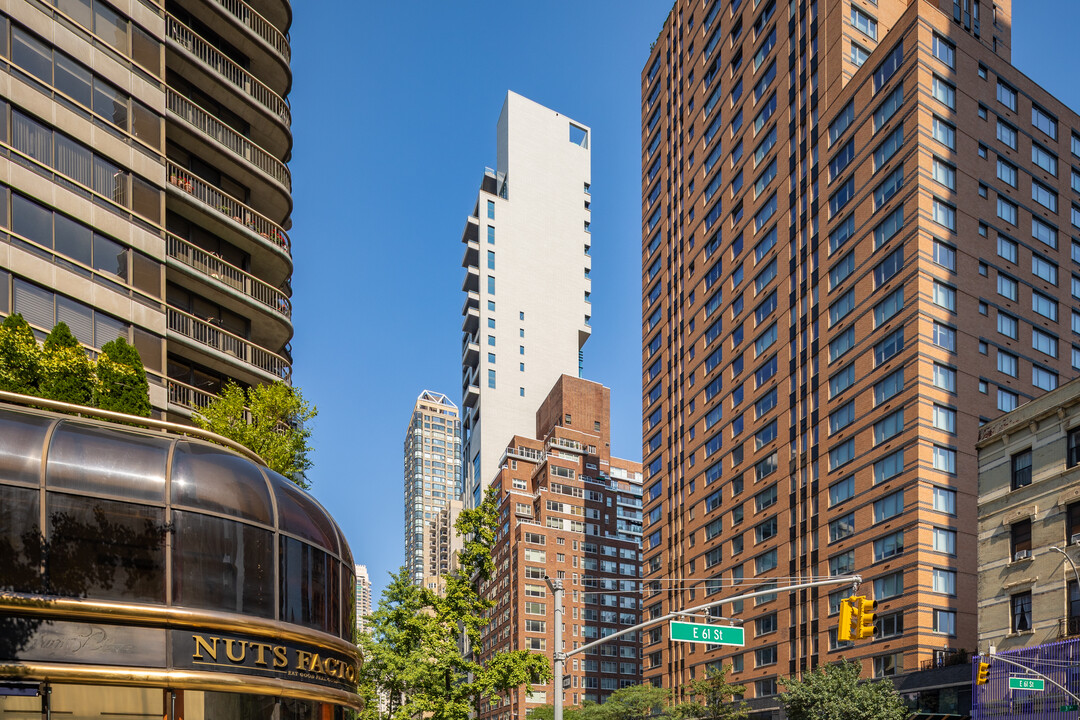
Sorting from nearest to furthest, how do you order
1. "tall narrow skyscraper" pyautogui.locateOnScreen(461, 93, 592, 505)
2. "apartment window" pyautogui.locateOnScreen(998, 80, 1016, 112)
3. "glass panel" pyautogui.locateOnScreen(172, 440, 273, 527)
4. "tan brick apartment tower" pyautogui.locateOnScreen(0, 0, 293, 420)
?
"glass panel" pyautogui.locateOnScreen(172, 440, 273, 527) → "tan brick apartment tower" pyautogui.locateOnScreen(0, 0, 293, 420) → "apartment window" pyautogui.locateOnScreen(998, 80, 1016, 112) → "tall narrow skyscraper" pyautogui.locateOnScreen(461, 93, 592, 505)

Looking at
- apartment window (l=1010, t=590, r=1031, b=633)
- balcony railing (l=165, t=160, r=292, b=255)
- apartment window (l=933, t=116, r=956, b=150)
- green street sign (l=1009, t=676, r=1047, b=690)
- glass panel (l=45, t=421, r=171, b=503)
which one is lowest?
green street sign (l=1009, t=676, r=1047, b=690)

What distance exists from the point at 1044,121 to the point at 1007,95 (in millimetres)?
4533

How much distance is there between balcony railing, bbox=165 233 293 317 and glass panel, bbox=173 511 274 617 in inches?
849

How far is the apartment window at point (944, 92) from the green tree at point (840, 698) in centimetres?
3844

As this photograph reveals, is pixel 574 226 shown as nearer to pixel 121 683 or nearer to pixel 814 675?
pixel 814 675

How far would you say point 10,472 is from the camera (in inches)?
556

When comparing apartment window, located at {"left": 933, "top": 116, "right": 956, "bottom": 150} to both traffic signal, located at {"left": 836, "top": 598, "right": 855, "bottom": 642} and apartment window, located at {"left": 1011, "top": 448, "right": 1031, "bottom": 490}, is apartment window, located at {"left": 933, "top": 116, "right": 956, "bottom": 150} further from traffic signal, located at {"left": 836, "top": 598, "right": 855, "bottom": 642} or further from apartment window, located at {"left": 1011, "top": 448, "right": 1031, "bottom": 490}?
traffic signal, located at {"left": 836, "top": 598, "right": 855, "bottom": 642}

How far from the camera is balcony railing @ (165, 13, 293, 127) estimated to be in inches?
1480

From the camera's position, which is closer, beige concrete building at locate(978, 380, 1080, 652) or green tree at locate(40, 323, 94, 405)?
green tree at locate(40, 323, 94, 405)

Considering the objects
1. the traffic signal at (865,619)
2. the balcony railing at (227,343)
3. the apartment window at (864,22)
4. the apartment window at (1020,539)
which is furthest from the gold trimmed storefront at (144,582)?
the apartment window at (864,22)

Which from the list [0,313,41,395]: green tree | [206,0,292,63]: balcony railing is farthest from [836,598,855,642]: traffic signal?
[206,0,292,63]: balcony railing

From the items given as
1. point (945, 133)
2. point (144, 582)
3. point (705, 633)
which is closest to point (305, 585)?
point (144, 582)

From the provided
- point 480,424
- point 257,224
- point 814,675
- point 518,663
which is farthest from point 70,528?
point 480,424

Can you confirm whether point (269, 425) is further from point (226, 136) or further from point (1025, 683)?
point (1025, 683)
